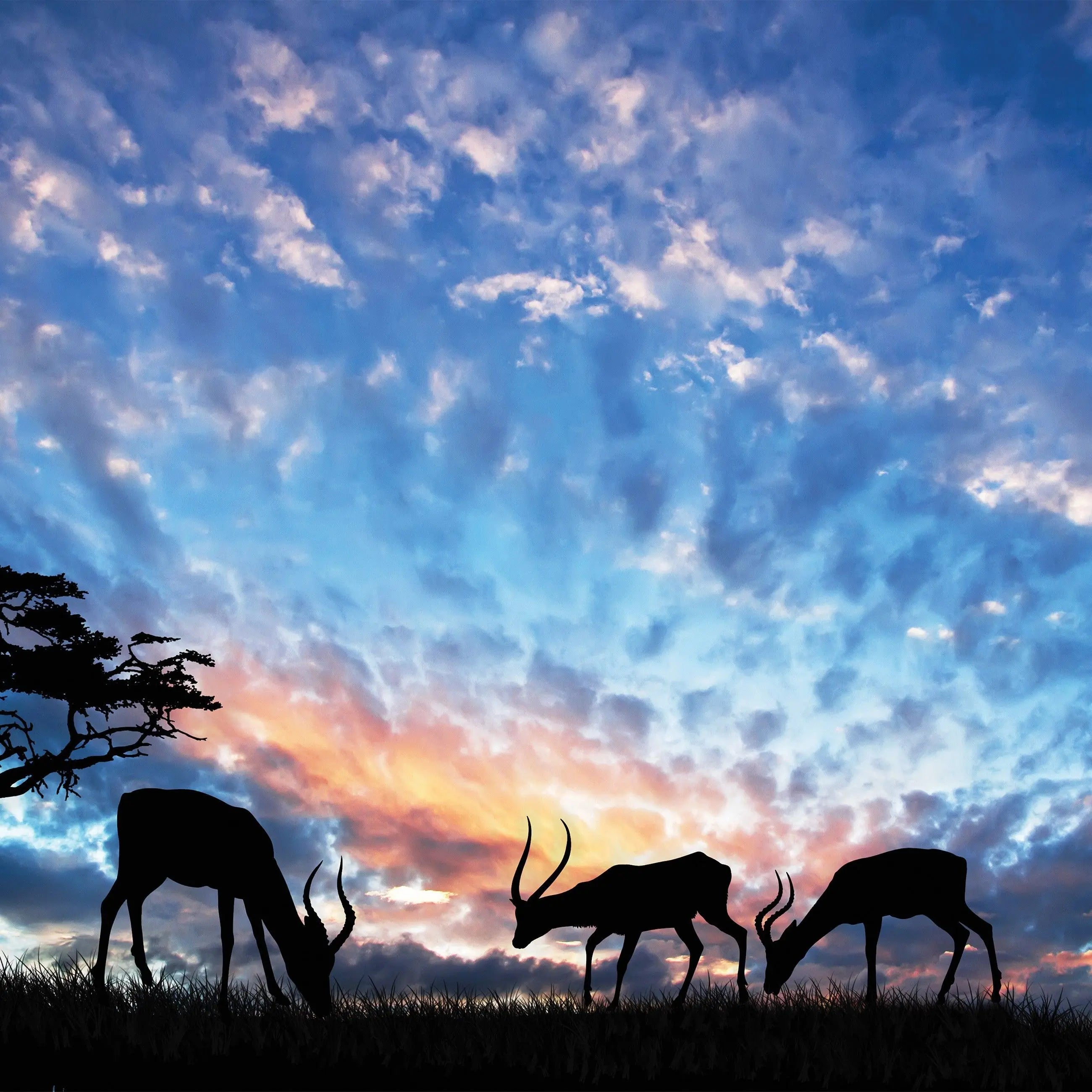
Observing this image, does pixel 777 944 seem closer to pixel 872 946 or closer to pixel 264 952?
pixel 872 946

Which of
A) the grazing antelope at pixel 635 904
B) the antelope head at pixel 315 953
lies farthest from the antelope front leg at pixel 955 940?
the antelope head at pixel 315 953

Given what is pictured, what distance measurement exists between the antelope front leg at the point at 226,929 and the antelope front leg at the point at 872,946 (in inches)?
326

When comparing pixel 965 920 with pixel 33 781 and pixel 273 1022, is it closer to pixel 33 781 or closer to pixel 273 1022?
pixel 273 1022

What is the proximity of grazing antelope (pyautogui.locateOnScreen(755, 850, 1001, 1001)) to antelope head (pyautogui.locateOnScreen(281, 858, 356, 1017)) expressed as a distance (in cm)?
653

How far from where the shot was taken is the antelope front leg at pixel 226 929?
1156cm

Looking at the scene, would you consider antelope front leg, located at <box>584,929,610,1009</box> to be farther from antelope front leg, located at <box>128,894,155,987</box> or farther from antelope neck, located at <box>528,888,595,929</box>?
antelope front leg, located at <box>128,894,155,987</box>

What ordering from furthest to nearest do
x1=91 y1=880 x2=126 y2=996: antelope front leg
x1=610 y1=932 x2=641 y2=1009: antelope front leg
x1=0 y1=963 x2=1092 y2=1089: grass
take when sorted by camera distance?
x1=610 y1=932 x2=641 y2=1009: antelope front leg
x1=91 y1=880 x2=126 y2=996: antelope front leg
x1=0 y1=963 x2=1092 y2=1089: grass

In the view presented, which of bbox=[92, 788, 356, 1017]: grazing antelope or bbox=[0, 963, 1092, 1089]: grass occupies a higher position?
bbox=[92, 788, 356, 1017]: grazing antelope

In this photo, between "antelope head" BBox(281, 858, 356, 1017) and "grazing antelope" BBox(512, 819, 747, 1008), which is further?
"grazing antelope" BBox(512, 819, 747, 1008)

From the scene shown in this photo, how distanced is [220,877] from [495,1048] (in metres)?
4.89

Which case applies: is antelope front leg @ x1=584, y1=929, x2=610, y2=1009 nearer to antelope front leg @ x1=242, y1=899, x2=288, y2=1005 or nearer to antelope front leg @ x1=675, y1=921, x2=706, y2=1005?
antelope front leg @ x1=675, y1=921, x2=706, y2=1005

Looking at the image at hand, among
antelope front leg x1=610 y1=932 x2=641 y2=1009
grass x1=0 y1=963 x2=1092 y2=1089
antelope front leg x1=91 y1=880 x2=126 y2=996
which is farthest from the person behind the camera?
antelope front leg x1=610 y1=932 x2=641 y2=1009

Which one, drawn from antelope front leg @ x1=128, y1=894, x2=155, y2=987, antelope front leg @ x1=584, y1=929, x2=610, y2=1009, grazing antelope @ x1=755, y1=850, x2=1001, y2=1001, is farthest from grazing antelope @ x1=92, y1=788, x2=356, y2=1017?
grazing antelope @ x1=755, y1=850, x2=1001, y2=1001

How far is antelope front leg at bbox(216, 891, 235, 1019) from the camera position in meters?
11.6
